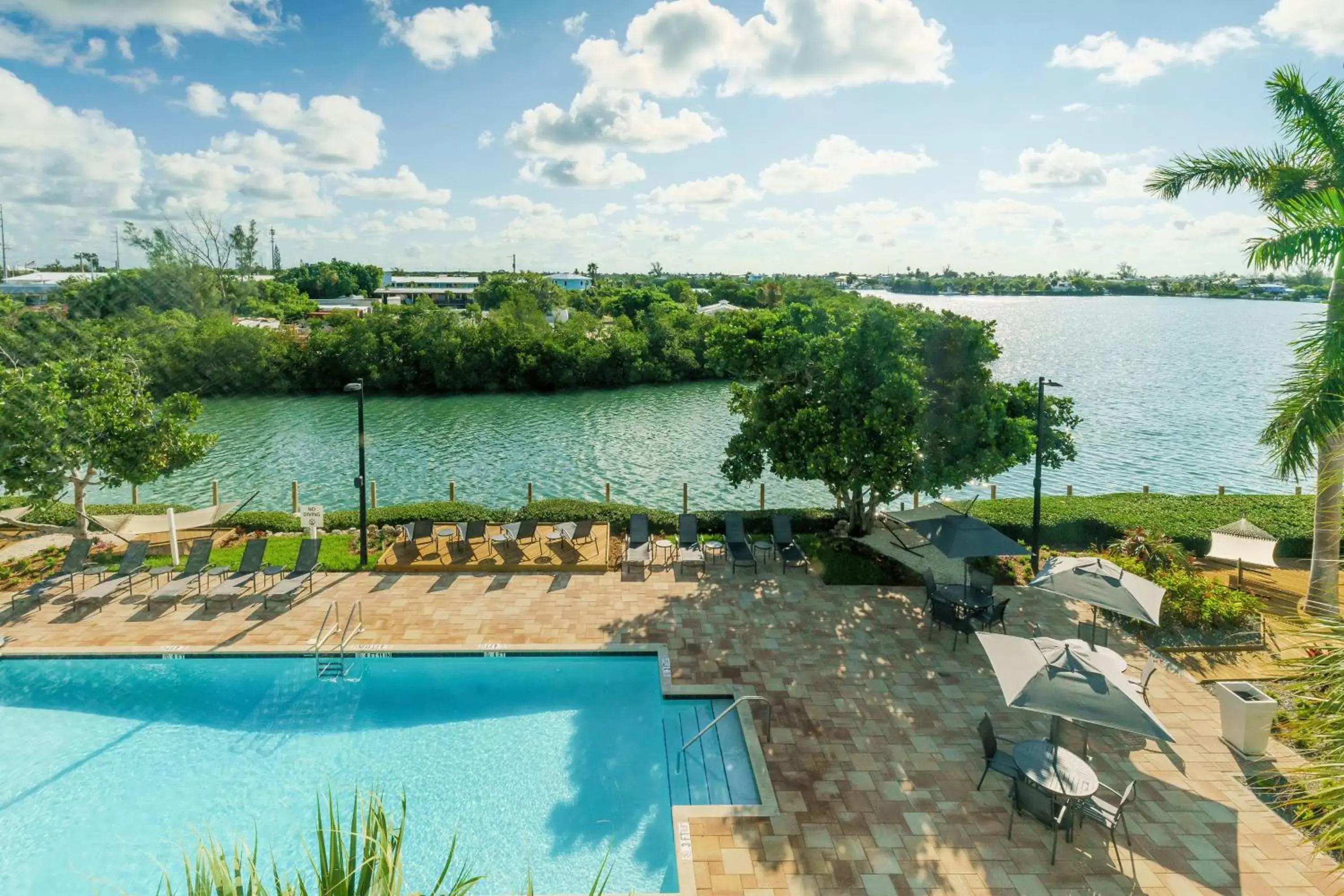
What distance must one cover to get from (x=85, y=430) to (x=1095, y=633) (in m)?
20.5

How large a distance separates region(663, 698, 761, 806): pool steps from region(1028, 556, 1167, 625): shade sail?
5.34 meters

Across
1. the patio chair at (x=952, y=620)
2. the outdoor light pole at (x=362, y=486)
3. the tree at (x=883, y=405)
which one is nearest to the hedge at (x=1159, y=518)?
the tree at (x=883, y=405)

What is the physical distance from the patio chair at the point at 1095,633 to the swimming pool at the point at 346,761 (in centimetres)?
689

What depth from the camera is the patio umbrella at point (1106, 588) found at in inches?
414

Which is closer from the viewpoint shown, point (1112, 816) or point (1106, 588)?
point (1112, 816)

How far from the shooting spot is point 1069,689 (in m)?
7.96

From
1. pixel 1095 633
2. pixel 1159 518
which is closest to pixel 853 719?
pixel 1095 633

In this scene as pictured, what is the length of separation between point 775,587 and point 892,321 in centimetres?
594

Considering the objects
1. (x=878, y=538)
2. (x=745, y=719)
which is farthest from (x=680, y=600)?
(x=878, y=538)

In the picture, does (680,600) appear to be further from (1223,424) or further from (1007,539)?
(1223,424)

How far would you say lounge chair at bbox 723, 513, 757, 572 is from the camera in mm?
15750

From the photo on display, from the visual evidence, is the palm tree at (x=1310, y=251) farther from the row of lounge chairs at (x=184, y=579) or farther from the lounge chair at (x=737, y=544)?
the row of lounge chairs at (x=184, y=579)

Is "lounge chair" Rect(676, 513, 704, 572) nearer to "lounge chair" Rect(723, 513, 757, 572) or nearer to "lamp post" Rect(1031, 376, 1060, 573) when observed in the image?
"lounge chair" Rect(723, 513, 757, 572)

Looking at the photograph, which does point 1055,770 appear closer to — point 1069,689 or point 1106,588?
point 1069,689
